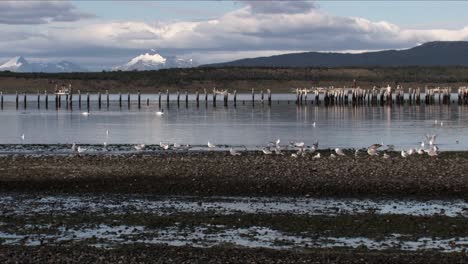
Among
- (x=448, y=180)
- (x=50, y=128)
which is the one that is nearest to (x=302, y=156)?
(x=448, y=180)

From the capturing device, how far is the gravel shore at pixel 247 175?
86.4 feet

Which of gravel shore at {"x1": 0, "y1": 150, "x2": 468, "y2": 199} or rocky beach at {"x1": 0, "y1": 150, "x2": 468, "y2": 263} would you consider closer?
rocky beach at {"x1": 0, "y1": 150, "x2": 468, "y2": 263}

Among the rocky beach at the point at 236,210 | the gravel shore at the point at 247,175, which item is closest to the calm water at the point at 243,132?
the gravel shore at the point at 247,175

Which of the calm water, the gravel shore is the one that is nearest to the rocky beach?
the gravel shore

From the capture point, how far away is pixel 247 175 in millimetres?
29609

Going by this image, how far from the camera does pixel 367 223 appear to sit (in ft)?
66.5

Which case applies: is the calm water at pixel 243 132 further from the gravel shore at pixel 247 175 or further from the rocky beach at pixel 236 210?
the rocky beach at pixel 236 210

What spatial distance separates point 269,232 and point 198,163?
14701 millimetres

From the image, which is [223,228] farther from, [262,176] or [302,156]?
[302,156]

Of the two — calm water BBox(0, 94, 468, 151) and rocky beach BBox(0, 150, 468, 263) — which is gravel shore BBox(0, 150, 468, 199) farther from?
calm water BBox(0, 94, 468, 151)

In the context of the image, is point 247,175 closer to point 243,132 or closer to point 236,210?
point 236,210

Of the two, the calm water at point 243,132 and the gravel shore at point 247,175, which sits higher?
the gravel shore at point 247,175

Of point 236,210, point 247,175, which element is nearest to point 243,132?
point 247,175

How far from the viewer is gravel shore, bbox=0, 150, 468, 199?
26328mm
